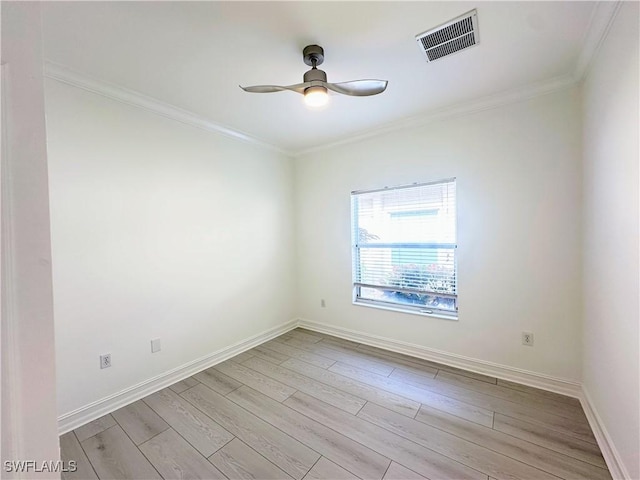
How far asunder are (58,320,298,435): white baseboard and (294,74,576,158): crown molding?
9.36 ft

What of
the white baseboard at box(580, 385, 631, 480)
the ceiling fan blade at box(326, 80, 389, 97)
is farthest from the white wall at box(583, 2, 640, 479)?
the ceiling fan blade at box(326, 80, 389, 97)

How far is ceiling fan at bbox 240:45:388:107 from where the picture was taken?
1.74m

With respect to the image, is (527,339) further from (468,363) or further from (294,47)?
(294,47)

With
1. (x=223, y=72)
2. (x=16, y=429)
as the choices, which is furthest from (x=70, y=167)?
(x=16, y=429)

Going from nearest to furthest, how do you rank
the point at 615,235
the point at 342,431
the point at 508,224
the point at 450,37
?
1. the point at 615,235
2. the point at 450,37
3. the point at 342,431
4. the point at 508,224

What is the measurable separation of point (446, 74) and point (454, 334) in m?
2.38

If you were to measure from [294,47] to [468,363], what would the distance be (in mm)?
3128

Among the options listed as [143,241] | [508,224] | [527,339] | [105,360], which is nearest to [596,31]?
[508,224]

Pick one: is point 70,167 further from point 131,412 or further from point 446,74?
point 446,74

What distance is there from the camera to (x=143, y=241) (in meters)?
2.41

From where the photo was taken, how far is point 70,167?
2.01m

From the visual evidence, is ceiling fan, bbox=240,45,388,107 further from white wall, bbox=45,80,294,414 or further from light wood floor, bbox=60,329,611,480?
light wood floor, bbox=60,329,611,480

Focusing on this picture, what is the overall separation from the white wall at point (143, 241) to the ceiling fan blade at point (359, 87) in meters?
1.76
